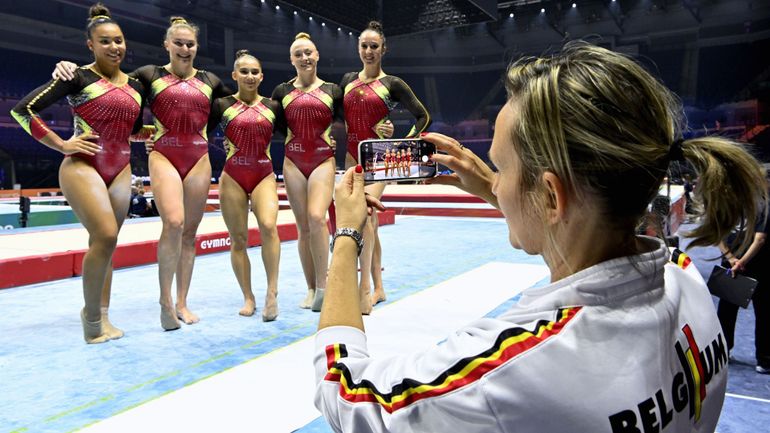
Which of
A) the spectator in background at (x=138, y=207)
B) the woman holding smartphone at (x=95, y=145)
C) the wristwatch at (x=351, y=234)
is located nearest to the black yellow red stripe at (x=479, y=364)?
the wristwatch at (x=351, y=234)

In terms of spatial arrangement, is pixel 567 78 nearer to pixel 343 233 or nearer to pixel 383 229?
pixel 343 233

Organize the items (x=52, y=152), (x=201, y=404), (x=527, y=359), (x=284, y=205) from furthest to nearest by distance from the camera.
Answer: (x=52, y=152) → (x=284, y=205) → (x=201, y=404) → (x=527, y=359)

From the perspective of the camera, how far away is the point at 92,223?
293 cm

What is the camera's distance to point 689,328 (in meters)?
0.70

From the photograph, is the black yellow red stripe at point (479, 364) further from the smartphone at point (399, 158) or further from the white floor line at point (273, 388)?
the smartphone at point (399, 158)

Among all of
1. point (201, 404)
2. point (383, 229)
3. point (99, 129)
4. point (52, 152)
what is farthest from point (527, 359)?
point (52, 152)

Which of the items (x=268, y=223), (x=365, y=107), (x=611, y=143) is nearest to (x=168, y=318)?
(x=268, y=223)

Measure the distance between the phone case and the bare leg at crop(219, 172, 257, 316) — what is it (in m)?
2.65

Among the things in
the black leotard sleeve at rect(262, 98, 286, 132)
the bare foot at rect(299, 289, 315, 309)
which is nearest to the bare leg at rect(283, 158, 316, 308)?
the bare foot at rect(299, 289, 315, 309)

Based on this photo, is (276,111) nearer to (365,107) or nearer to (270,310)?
(365,107)

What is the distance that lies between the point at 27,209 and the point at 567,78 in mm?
9903

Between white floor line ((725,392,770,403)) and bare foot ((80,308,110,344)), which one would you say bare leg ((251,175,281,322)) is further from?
white floor line ((725,392,770,403))

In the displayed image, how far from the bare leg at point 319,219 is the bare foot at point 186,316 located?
0.74 meters

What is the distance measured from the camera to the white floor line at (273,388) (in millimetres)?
2010
